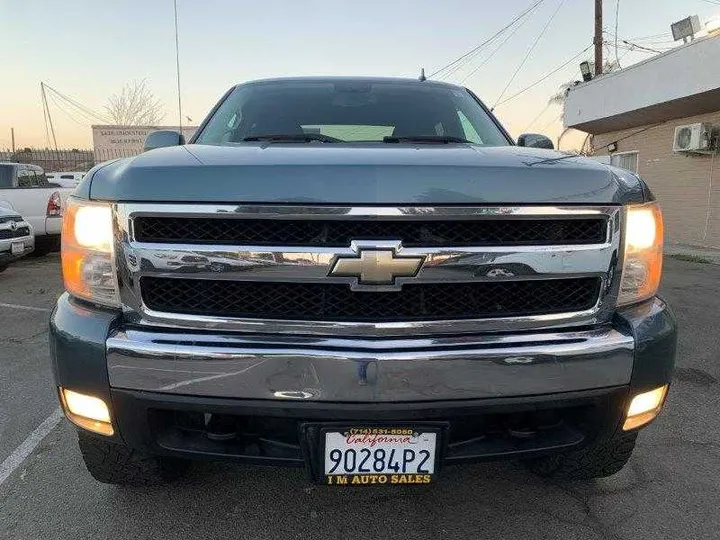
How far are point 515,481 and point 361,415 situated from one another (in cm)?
118

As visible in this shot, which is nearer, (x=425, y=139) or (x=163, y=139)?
(x=425, y=139)

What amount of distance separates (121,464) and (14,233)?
673 centimetres

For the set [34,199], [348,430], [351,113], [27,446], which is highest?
[351,113]

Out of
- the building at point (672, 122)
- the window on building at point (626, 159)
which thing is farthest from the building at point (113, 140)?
the window on building at point (626, 159)

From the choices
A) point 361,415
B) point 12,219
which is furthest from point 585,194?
point 12,219

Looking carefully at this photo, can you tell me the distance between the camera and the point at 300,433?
1.78 m

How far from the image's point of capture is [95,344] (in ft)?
5.71

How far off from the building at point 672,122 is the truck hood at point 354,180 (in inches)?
416

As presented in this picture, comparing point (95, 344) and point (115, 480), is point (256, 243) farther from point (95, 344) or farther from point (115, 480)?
point (115, 480)

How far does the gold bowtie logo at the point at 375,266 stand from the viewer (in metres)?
1.69

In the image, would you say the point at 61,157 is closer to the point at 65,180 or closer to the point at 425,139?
the point at 65,180

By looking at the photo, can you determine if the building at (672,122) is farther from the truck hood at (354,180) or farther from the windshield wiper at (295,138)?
the truck hood at (354,180)

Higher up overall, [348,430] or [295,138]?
[295,138]

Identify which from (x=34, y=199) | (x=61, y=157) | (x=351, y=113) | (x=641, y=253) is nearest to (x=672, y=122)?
(x=351, y=113)
